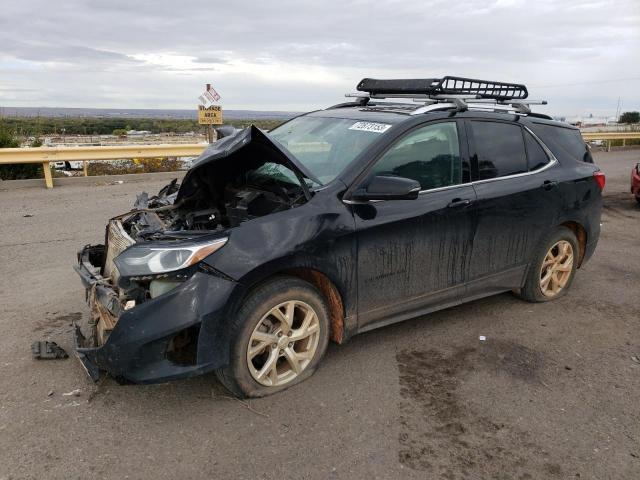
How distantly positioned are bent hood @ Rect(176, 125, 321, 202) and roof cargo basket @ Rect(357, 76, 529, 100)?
1.65 metres

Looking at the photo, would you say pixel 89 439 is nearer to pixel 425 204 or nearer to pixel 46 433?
pixel 46 433

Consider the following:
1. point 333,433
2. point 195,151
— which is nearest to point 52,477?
point 333,433

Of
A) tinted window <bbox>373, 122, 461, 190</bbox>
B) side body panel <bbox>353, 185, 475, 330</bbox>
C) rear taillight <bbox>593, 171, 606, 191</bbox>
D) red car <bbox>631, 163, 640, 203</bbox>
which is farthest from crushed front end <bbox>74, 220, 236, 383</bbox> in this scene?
red car <bbox>631, 163, 640, 203</bbox>

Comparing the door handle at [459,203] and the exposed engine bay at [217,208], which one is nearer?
the exposed engine bay at [217,208]

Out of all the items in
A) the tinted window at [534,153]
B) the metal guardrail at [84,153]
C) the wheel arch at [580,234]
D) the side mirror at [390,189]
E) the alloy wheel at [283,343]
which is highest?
the tinted window at [534,153]

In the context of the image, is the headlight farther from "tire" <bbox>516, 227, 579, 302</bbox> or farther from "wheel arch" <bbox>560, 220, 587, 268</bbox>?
"wheel arch" <bbox>560, 220, 587, 268</bbox>

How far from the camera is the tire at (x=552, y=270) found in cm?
486

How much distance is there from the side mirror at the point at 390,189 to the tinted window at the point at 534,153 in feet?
5.66

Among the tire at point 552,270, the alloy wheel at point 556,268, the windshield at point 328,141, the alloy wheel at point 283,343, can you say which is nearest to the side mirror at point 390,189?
the windshield at point 328,141

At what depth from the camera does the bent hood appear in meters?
3.45

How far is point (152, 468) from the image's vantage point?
8.97 feet

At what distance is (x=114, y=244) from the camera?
3.78 meters

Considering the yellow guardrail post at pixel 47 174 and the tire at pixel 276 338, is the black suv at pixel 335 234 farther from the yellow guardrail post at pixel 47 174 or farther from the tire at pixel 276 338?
the yellow guardrail post at pixel 47 174

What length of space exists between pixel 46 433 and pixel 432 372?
2.43 m
